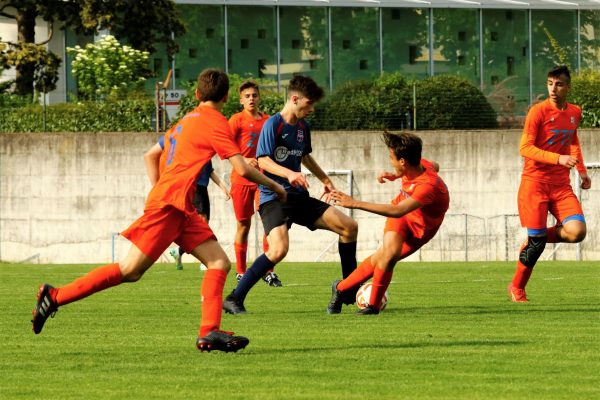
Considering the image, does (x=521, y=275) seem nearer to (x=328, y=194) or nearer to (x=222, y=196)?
(x=328, y=194)

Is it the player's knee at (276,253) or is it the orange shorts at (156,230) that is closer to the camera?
the orange shorts at (156,230)

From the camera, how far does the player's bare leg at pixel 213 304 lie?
8.38 metres

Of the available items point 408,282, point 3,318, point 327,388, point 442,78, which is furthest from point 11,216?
point 327,388

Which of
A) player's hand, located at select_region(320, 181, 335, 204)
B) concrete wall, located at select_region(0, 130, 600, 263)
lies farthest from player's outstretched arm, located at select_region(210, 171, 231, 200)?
concrete wall, located at select_region(0, 130, 600, 263)

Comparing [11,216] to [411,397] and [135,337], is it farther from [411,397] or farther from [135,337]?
[411,397]

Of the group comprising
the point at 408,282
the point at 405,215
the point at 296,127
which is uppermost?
the point at 296,127

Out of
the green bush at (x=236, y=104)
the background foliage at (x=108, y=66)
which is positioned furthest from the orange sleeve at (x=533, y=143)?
the background foliage at (x=108, y=66)

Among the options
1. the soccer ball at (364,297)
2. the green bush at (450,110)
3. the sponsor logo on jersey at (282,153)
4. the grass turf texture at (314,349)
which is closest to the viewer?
the grass turf texture at (314,349)

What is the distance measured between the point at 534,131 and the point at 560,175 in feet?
1.70

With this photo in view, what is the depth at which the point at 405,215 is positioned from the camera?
11539 mm

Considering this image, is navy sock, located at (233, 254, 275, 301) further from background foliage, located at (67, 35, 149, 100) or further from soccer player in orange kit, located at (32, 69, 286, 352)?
background foliage, located at (67, 35, 149, 100)

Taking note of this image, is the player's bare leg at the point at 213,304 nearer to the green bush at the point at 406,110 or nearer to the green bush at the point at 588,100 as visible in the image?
the green bush at the point at 406,110

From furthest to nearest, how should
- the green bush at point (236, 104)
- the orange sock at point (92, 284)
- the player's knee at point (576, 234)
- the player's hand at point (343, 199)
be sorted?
the green bush at point (236, 104) < the player's knee at point (576, 234) < the player's hand at point (343, 199) < the orange sock at point (92, 284)

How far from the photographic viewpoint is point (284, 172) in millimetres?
10609
